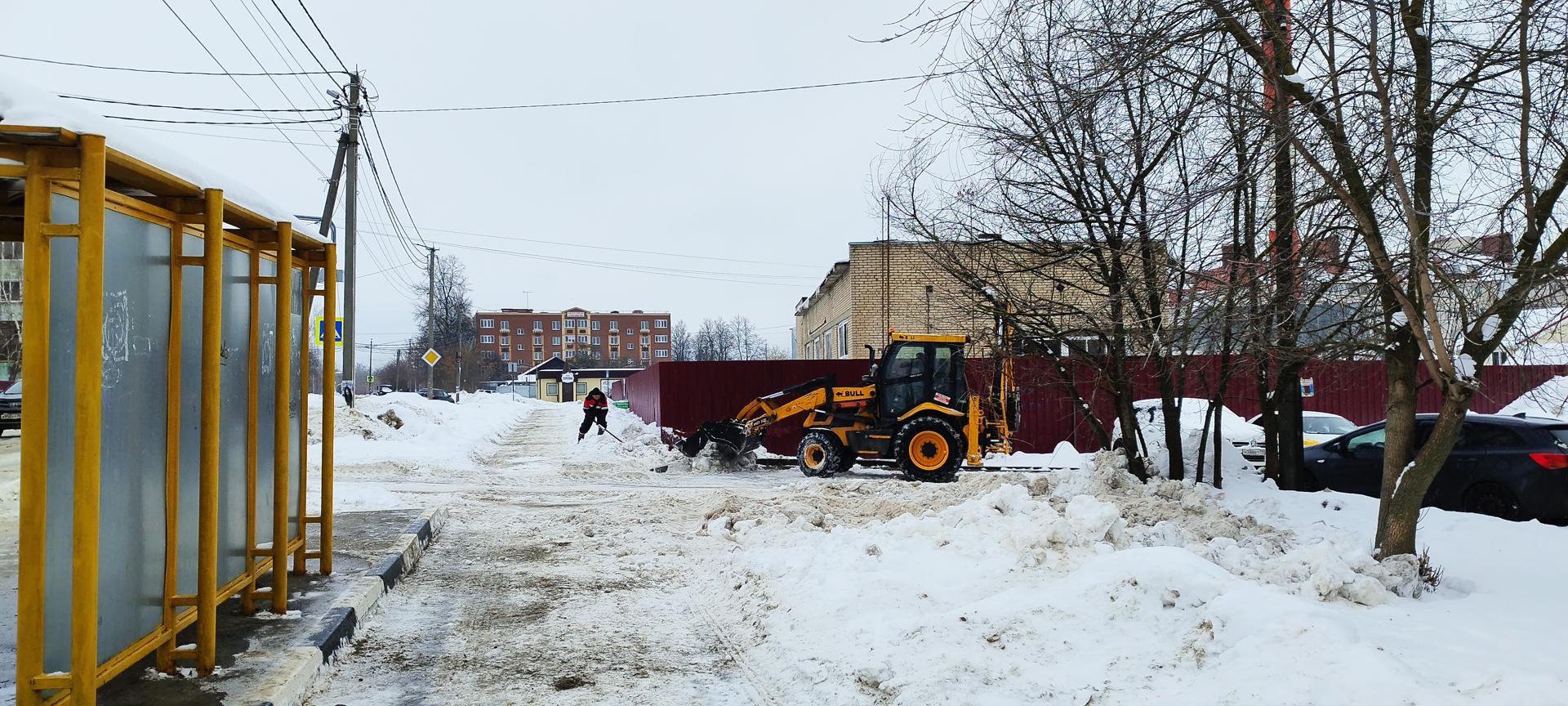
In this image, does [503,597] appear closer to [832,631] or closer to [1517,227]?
[832,631]

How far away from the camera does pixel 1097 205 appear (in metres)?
11.2

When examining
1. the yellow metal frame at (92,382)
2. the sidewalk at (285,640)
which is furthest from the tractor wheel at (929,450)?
the yellow metal frame at (92,382)

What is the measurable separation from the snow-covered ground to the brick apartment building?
14747 centimetres

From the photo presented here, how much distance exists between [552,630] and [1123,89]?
5.23 metres

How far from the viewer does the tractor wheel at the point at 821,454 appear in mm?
18094

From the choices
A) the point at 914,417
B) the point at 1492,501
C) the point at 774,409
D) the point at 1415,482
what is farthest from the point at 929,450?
the point at 1415,482

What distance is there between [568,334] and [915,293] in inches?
5329

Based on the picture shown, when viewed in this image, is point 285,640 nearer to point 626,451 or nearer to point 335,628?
point 335,628

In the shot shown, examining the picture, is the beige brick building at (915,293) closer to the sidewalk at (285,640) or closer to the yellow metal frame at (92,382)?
the sidewalk at (285,640)

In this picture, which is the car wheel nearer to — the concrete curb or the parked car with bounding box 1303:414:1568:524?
the parked car with bounding box 1303:414:1568:524

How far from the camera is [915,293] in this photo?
90.8ft

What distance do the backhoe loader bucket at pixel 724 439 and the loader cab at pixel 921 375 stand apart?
2.92m

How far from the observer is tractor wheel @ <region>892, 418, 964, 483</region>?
56.7ft

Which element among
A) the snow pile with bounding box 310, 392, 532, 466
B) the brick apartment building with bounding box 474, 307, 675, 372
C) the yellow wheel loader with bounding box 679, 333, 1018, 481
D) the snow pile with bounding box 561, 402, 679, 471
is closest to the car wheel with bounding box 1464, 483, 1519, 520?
the yellow wheel loader with bounding box 679, 333, 1018, 481
